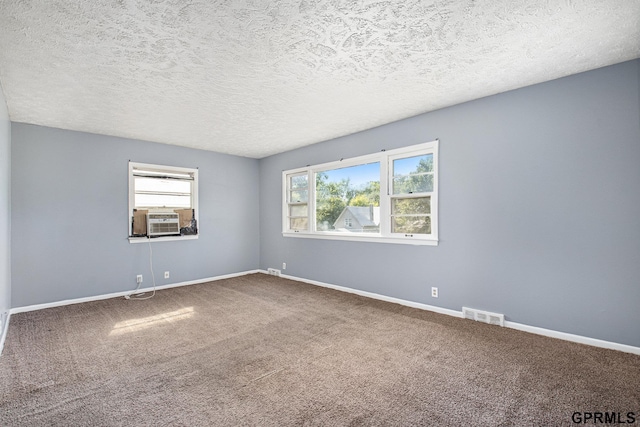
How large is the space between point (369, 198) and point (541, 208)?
2188mm

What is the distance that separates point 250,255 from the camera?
641 cm

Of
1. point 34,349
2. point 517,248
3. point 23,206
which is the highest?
point 23,206

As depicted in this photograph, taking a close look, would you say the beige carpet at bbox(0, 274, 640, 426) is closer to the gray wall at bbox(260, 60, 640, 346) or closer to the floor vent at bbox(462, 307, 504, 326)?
the floor vent at bbox(462, 307, 504, 326)

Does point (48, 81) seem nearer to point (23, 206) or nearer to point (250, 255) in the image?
point (23, 206)

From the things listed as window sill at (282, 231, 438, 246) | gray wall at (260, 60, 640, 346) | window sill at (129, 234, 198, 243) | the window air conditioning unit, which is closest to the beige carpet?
gray wall at (260, 60, 640, 346)

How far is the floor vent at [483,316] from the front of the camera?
322 cm

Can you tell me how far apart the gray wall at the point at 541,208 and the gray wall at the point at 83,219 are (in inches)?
148

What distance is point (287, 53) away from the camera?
2.40 m

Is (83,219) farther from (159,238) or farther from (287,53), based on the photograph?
(287,53)

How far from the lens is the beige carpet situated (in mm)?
1864

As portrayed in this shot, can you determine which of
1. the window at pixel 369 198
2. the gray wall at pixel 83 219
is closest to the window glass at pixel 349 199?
the window at pixel 369 198

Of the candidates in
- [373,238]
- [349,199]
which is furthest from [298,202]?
[373,238]

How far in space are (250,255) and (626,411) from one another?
5727 mm

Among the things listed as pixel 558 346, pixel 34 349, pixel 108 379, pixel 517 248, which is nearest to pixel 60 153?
pixel 34 349
